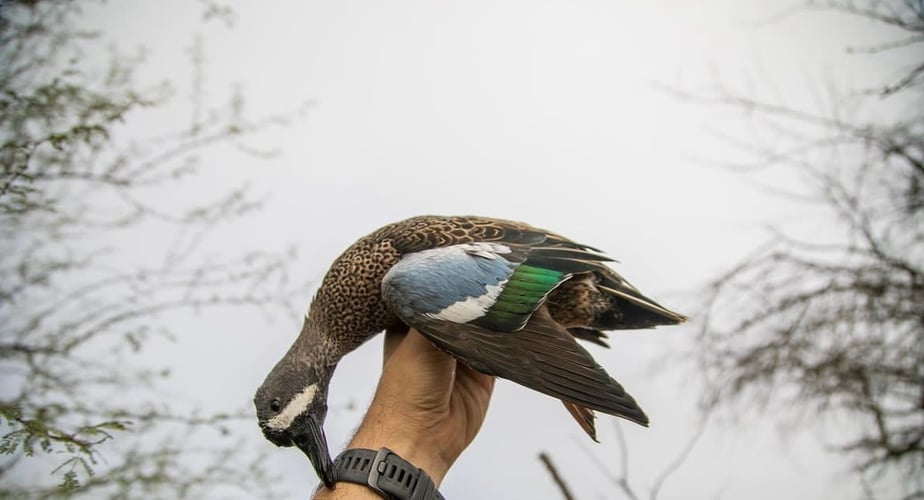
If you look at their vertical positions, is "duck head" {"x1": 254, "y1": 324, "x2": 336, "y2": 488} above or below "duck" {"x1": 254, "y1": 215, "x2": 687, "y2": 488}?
below

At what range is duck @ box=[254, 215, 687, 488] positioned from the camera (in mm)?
1494

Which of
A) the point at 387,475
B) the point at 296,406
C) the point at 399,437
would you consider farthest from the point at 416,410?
the point at 296,406

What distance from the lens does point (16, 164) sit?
2.21 metres

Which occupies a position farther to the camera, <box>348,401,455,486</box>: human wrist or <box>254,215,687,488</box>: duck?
<box>348,401,455,486</box>: human wrist

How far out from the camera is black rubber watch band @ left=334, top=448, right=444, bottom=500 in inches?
57.7

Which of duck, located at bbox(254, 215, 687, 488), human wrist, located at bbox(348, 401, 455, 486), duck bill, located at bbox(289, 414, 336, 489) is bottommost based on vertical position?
duck bill, located at bbox(289, 414, 336, 489)

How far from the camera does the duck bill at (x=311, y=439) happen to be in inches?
62.8

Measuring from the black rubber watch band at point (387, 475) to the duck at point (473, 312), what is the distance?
5 cm

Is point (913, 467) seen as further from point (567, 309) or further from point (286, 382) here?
point (286, 382)

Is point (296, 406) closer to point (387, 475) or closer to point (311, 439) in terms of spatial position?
point (311, 439)

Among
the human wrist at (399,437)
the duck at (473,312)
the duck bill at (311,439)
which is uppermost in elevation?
the duck at (473,312)

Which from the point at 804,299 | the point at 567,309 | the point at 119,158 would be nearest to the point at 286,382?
the point at 567,309

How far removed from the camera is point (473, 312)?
1604 mm

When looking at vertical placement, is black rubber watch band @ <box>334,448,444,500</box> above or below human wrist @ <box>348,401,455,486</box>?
below
